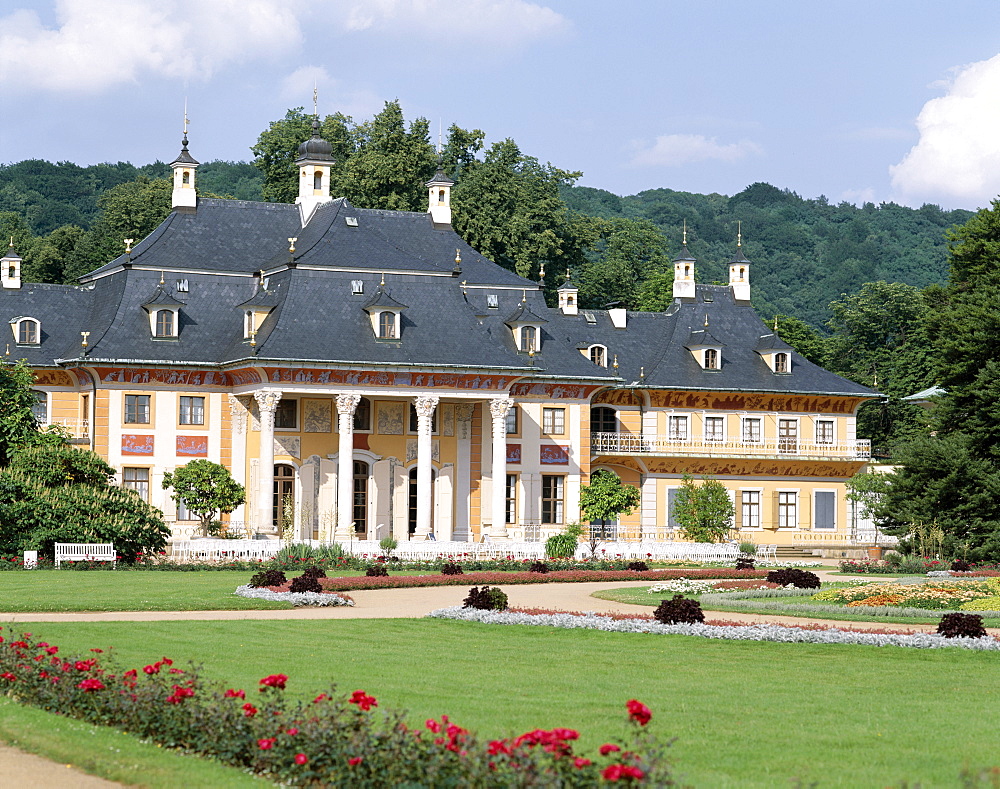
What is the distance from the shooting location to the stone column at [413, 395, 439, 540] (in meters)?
→ 53.5

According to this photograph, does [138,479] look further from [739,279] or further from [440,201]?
[739,279]

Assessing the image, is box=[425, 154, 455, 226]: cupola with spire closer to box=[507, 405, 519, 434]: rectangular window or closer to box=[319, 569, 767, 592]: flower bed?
box=[507, 405, 519, 434]: rectangular window

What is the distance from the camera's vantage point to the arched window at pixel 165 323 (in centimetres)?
5544

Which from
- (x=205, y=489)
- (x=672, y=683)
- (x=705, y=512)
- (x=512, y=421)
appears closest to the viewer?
(x=672, y=683)

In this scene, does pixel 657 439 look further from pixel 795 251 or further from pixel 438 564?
pixel 795 251

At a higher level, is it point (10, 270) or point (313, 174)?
point (313, 174)

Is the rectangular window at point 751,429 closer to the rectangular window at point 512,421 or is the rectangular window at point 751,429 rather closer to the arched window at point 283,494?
the rectangular window at point 512,421

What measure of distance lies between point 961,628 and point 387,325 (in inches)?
1315

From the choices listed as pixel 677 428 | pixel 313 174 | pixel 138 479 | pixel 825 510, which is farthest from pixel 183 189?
pixel 825 510

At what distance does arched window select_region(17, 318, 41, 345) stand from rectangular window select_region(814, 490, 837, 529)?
3203cm

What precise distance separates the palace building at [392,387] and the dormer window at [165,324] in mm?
146

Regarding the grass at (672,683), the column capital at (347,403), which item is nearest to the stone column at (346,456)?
the column capital at (347,403)

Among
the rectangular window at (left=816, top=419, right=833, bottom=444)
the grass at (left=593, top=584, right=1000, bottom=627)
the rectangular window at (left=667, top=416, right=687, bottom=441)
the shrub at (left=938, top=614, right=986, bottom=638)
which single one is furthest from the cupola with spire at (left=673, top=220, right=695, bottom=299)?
the shrub at (left=938, top=614, right=986, bottom=638)

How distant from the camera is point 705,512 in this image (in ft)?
184
